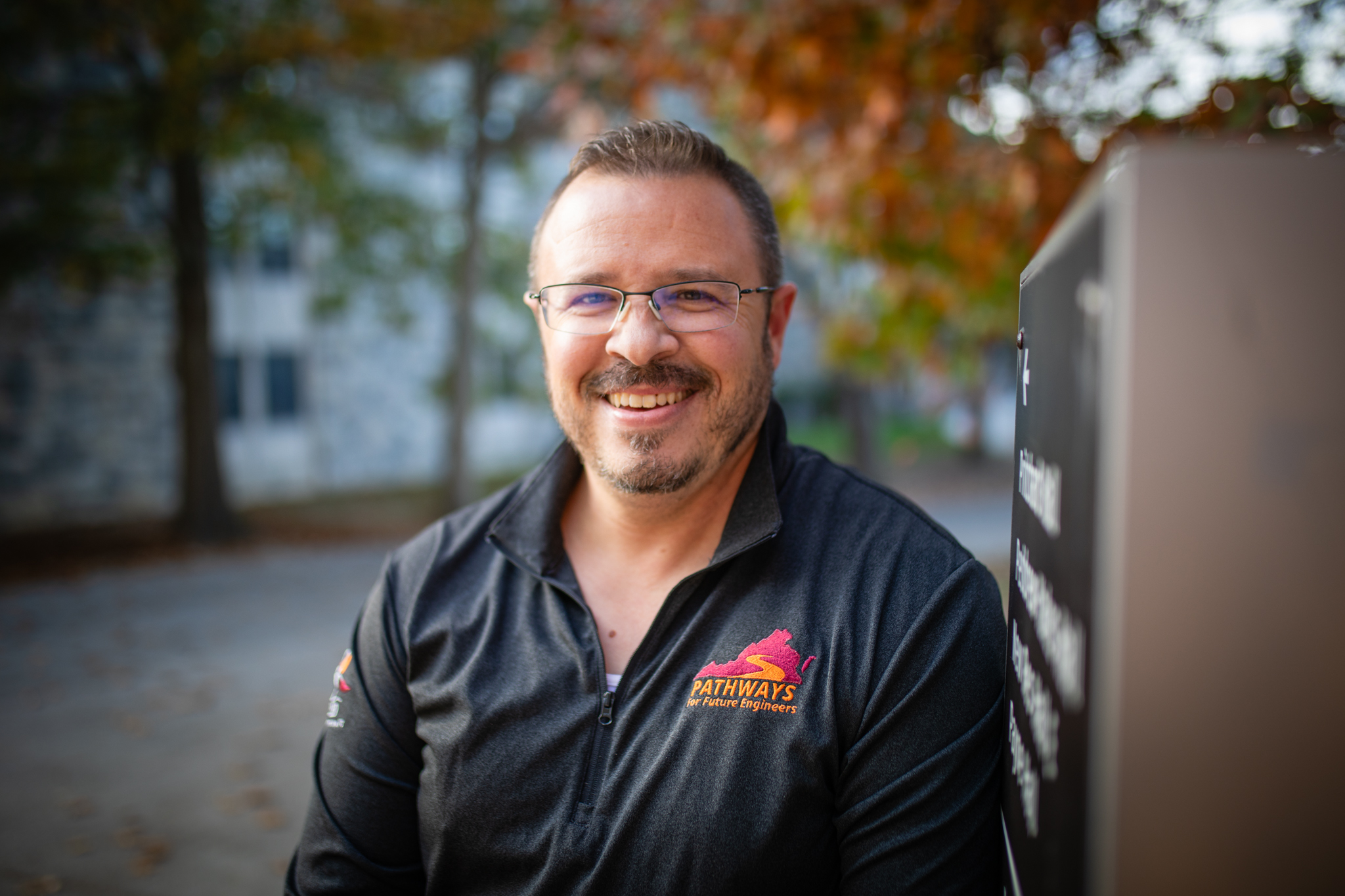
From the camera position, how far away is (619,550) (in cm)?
203

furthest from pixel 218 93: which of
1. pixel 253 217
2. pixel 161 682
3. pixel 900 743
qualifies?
pixel 900 743

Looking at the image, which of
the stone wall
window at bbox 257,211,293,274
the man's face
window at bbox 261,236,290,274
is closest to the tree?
the stone wall

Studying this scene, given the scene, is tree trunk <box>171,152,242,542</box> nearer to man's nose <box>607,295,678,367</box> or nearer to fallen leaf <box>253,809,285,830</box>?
fallen leaf <box>253,809,285,830</box>

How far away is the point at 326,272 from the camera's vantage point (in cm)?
1409

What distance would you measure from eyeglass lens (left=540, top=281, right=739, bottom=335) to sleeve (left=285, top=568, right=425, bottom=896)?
759 millimetres

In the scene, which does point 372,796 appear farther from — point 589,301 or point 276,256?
point 276,256

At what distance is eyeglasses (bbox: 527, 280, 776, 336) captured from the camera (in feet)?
6.13

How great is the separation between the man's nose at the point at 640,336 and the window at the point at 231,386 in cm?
Answer: 1661

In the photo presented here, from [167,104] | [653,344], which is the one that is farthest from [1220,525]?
[167,104]

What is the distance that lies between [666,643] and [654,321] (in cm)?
64

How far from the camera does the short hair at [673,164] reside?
6.30ft

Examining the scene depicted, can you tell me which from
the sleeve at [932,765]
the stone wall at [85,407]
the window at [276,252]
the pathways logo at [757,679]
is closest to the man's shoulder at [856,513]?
the sleeve at [932,765]

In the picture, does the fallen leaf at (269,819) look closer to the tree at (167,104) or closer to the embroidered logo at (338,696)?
the embroidered logo at (338,696)

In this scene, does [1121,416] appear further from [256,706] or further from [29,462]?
[29,462]
